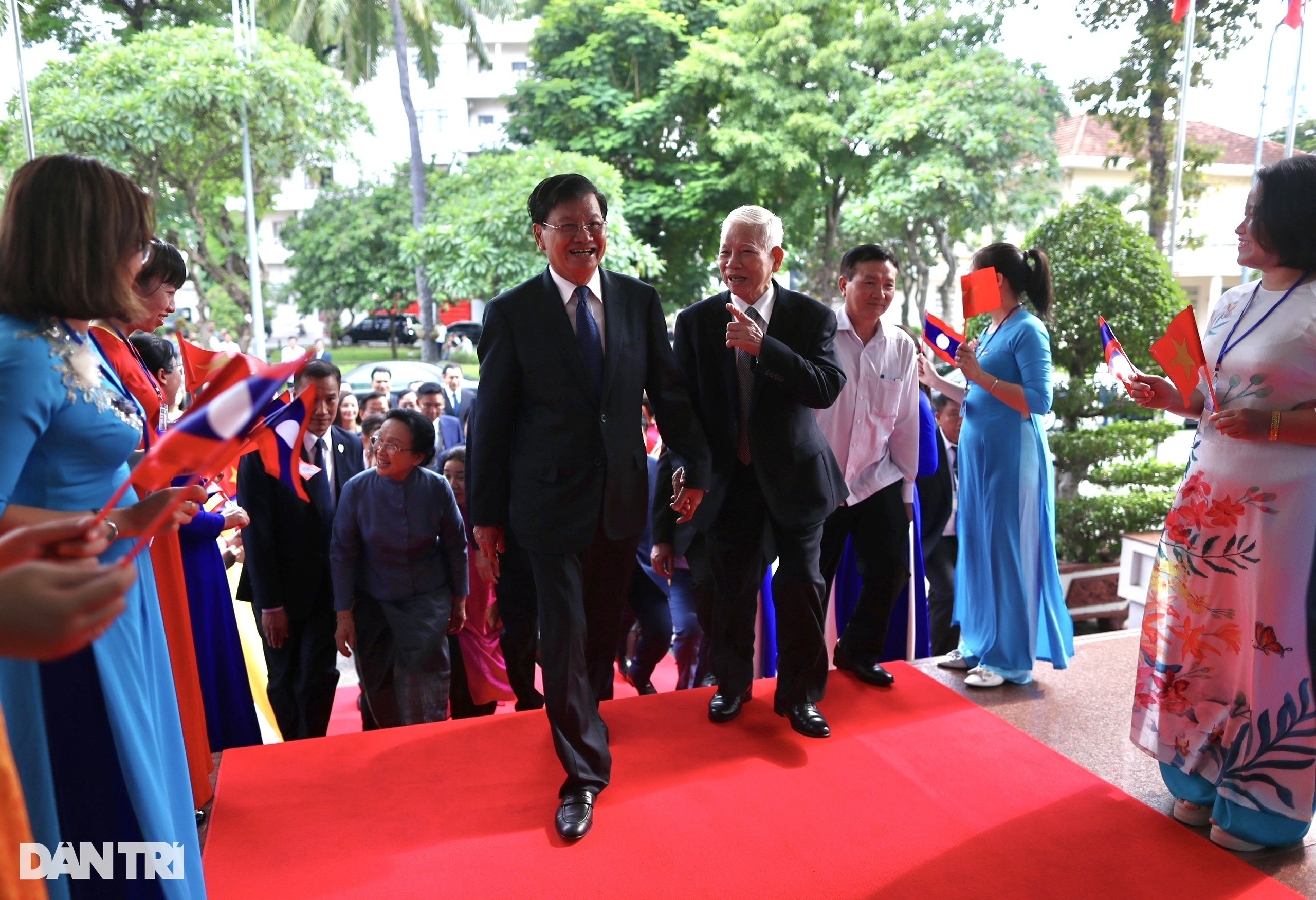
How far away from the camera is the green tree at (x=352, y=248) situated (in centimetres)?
1472

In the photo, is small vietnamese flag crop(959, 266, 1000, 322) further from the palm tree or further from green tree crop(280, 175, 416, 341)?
green tree crop(280, 175, 416, 341)

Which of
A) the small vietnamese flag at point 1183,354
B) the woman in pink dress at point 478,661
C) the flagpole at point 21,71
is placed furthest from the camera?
the flagpole at point 21,71

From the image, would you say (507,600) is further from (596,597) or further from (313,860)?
(313,860)

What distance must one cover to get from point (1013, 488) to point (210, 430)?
2.73 meters

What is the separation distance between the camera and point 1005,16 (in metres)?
11.8

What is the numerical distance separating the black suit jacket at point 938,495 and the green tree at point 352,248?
1197 centimetres

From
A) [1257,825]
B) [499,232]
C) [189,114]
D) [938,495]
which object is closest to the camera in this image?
[1257,825]

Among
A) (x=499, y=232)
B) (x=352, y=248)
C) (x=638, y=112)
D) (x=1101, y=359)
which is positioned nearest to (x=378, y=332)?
(x=352, y=248)

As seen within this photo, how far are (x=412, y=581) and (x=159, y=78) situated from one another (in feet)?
29.8

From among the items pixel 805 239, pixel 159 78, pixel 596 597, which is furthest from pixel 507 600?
pixel 805 239

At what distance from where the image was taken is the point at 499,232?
10930mm

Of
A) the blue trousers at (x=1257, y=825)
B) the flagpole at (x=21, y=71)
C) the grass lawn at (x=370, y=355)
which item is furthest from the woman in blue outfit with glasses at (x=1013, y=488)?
the grass lawn at (x=370, y=355)

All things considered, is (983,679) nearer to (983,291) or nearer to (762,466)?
(762,466)

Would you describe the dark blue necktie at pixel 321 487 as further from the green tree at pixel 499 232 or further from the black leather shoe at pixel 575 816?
the green tree at pixel 499 232
